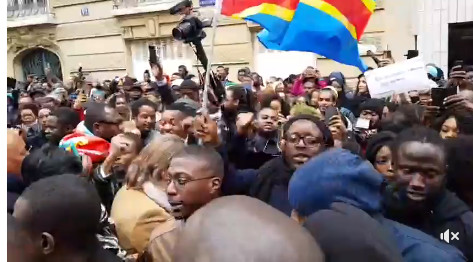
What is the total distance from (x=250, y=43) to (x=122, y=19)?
12.2 feet

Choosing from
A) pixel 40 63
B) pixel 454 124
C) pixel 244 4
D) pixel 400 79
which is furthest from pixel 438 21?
pixel 40 63

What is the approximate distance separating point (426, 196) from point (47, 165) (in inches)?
67.9

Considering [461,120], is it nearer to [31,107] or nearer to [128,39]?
[31,107]

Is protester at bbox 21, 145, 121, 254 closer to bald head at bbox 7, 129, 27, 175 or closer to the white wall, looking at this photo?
bald head at bbox 7, 129, 27, 175

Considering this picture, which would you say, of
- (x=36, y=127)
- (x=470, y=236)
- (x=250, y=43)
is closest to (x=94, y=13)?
(x=250, y=43)

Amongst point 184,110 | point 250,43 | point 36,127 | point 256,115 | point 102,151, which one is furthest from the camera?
point 250,43

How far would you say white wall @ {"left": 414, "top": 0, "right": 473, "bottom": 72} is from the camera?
1034cm

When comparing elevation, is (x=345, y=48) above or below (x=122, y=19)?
below

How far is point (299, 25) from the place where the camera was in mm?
4855

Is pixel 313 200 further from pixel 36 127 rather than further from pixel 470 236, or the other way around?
pixel 36 127

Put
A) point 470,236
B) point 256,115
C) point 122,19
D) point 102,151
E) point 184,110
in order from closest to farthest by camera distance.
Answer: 1. point 470,236
2. point 102,151
3. point 184,110
4. point 256,115
5. point 122,19

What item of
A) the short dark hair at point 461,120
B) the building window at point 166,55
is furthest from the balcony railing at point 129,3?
the short dark hair at point 461,120

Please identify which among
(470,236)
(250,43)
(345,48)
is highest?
(250,43)

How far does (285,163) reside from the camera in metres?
3.44
